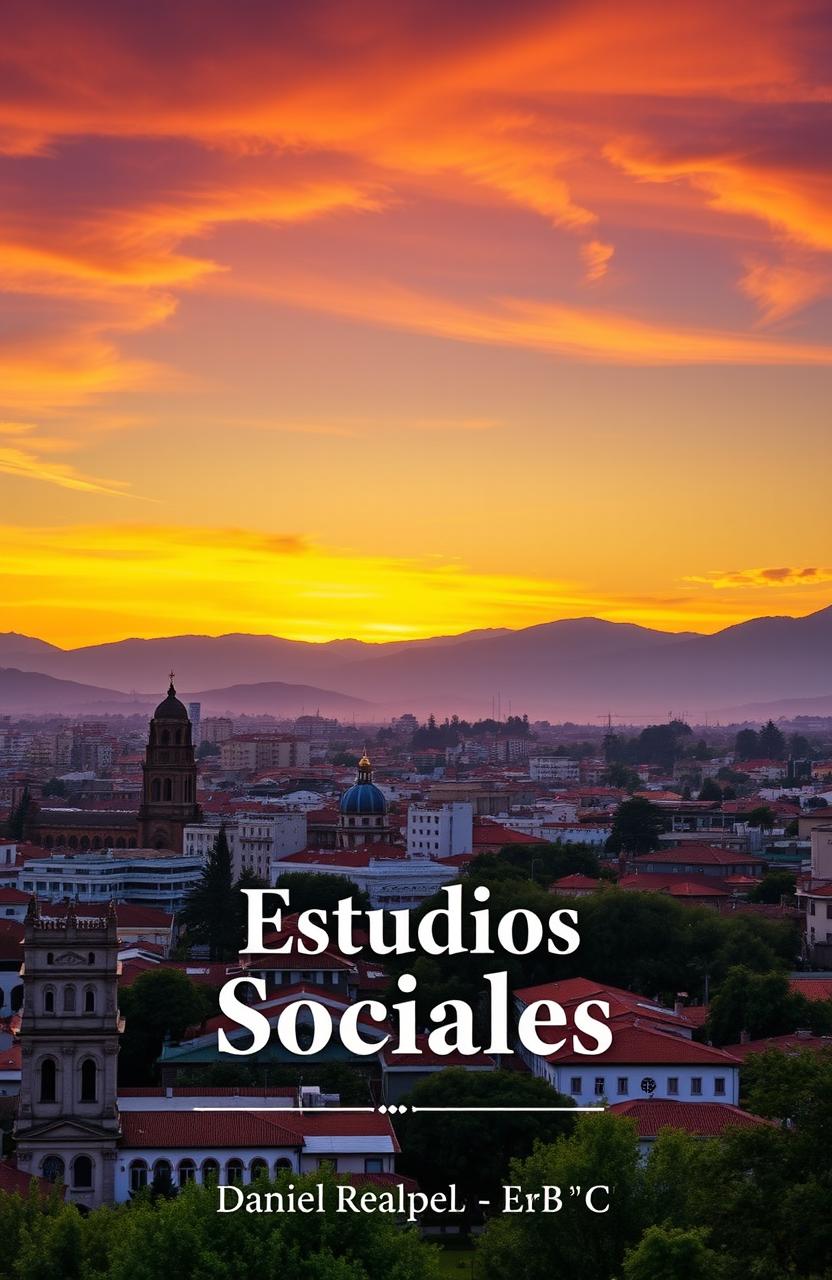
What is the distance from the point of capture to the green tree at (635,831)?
10256 cm

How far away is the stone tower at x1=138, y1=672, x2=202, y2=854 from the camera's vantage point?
92.9 meters

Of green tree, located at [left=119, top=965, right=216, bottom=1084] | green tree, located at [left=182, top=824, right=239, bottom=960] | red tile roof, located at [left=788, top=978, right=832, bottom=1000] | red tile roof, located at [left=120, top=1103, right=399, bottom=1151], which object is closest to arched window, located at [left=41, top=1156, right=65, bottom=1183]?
red tile roof, located at [left=120, top=1103, right=399, bottom=1151]

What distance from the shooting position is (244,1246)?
26.2 meters

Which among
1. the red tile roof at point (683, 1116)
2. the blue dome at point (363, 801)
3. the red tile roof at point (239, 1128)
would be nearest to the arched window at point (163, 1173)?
the red tile roof at point (239, 1128)

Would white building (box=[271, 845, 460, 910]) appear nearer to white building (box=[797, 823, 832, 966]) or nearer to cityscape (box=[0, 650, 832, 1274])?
cityscape (box=[0, 650, 832, 1274])

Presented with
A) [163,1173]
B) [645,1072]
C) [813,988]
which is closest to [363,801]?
[813,988]

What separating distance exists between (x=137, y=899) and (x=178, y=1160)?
48.1m

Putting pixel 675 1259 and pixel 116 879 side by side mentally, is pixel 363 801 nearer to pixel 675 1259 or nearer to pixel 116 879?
pixel 116 879

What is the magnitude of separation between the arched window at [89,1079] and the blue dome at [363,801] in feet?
190

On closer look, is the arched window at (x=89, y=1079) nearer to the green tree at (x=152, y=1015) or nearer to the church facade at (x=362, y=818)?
the green tree at (x=152, y=1015)

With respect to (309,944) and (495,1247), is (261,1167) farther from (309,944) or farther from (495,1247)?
(309,944)

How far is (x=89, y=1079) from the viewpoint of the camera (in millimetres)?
36125

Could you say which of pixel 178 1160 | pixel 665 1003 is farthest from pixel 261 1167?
pixel 665 1003

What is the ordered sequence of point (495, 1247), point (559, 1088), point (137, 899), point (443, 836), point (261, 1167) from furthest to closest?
point (443, 836), point (137, 899), point (559, 1088), point (261, 1167), point (495, 1247)
